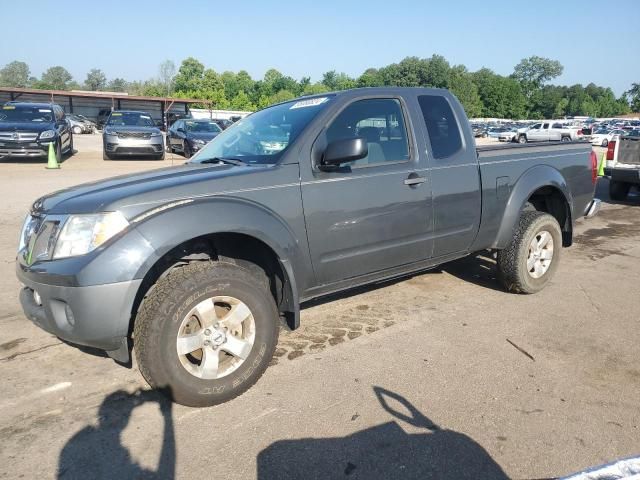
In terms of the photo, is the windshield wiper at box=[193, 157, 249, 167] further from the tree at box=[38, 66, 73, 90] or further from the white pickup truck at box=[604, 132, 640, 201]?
the tree at box=[38, 66, 73, 90]

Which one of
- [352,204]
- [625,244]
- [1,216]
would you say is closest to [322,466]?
[352,204]

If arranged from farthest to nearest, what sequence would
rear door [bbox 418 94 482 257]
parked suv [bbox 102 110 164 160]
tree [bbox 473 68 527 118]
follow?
tree [bbox 473 68 527 118], parked suv [bbox 102 110 164 160], rear door [bbox 418 94 482 257]

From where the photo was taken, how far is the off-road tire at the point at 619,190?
37.3 feet

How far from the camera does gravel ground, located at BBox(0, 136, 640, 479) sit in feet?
8.11

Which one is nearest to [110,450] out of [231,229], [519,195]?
[231,229]

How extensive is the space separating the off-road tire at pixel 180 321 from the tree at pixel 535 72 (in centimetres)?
14773

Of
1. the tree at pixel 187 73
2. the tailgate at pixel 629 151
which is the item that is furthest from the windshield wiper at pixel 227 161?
the tree at pixel 187 73

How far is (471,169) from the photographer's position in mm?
4305

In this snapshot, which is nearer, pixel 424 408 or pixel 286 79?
pixel 424 408

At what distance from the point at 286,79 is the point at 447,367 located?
10744 centimetres

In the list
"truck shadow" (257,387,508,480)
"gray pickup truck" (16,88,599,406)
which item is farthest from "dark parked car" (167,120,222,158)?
"truck shadow" (257,387,508,480)

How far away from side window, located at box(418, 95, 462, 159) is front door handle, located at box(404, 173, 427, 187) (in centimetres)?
31

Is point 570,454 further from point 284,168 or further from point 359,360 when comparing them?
point 284,168

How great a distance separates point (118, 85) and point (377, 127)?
164107 mm
